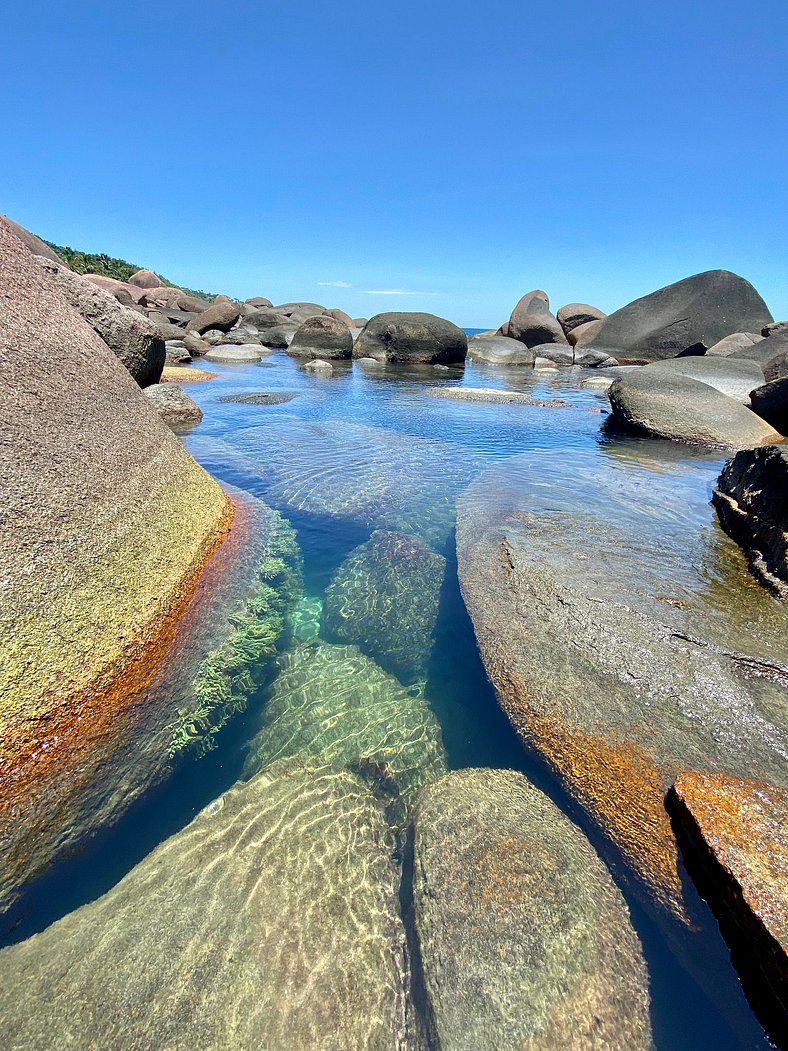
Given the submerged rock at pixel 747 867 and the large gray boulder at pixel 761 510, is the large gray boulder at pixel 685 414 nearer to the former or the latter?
the large gray boulder at pixel 761 510

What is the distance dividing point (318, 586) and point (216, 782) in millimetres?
2086

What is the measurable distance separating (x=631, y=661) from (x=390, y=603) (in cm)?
204

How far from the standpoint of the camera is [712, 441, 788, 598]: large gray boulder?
4.24 metres

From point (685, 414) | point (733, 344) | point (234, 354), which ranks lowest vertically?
point (685, 414)

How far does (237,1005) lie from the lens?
179cm

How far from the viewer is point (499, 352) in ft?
98.5

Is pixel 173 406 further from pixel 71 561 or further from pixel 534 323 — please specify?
pixel 534 323

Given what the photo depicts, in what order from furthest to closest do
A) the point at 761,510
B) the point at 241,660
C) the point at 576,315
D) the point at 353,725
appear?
1. the point at 576,315
2. the point at 761,510
3. the point at 241,660
4. the point at 353,725

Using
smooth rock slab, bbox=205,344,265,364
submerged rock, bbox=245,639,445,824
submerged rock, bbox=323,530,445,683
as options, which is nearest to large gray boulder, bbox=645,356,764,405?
submerged rock, bbox=323,530,445,683

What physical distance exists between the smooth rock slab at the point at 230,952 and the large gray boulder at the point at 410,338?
26.3m

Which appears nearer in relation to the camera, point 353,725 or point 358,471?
point 353,725

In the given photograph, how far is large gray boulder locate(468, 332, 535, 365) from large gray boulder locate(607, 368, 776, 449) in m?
18.5

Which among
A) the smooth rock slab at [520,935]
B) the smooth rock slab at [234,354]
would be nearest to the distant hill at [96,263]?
the smooth rock slab at [234,354]

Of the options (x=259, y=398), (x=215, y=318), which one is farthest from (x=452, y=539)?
(x=215, y=318)
